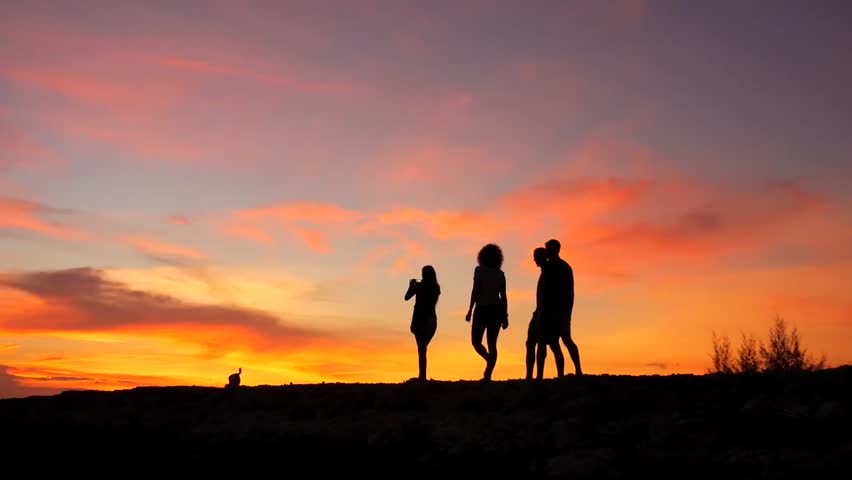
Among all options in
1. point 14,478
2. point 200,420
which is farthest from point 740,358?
point 14,478

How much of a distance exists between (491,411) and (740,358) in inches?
1023

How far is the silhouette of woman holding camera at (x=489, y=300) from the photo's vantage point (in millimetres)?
17109

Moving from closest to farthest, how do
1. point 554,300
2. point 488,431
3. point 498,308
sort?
point 488,431
point 554,300
point 498,308

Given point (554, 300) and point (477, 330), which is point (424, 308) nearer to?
point (477, 330)

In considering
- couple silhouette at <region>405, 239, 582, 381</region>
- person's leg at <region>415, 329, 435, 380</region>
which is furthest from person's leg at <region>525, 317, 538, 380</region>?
person's leg at <region>415, 329, 435, 380</region>

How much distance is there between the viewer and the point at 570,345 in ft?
52.0

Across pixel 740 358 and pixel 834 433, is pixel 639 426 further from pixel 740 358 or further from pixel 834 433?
pixel 740 358

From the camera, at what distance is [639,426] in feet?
39.8

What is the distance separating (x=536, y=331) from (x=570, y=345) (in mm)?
666

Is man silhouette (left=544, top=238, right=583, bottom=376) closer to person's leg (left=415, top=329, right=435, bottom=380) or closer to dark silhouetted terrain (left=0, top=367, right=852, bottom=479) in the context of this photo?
dark silhouetted terrain (left=0, top=367, right=852, bottom=479)

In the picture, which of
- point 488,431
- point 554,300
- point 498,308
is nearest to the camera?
point 488,431

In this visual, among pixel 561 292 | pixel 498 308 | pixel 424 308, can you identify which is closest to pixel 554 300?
pixel 561 292

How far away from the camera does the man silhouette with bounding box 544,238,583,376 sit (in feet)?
51.6

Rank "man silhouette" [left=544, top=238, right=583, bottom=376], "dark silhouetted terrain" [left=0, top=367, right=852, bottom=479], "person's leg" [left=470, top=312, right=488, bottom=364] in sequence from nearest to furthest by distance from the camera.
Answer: "dark silhouetted terrain" [left=0, top=367, right=852, bottom=479]
"man silhouette" [left=544, top=238, right=583, bottom=376]
"person's leg" [left=470, top=312, right=488, bottom=364]
